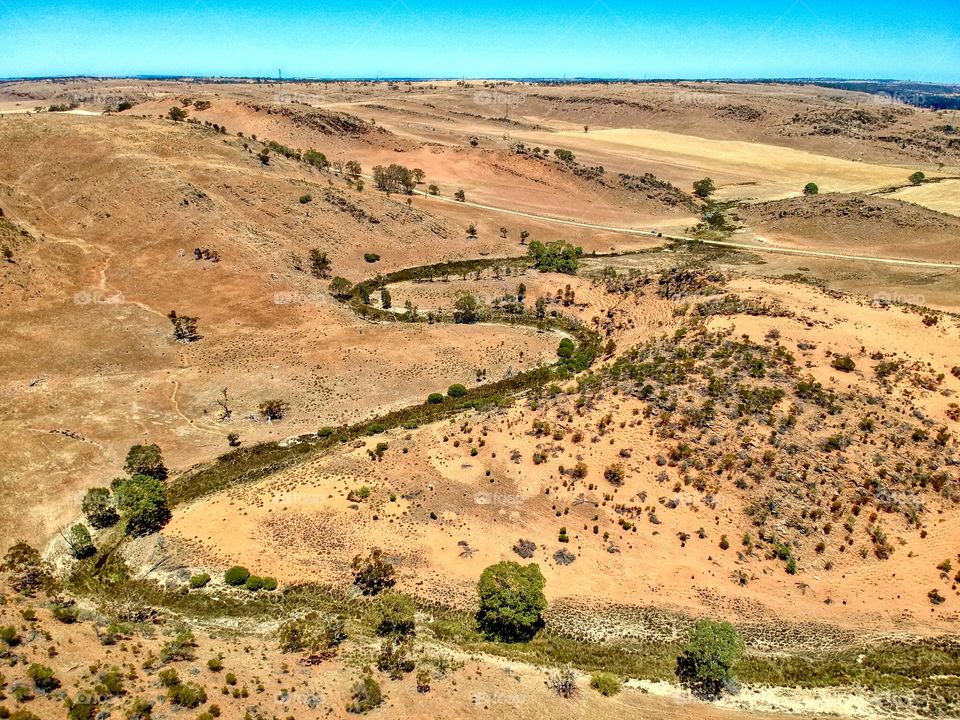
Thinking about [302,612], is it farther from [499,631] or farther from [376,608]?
[499,631]

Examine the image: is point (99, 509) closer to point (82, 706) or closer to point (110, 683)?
point (110, 683)

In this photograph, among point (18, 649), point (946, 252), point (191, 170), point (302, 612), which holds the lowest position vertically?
point (302, 612)

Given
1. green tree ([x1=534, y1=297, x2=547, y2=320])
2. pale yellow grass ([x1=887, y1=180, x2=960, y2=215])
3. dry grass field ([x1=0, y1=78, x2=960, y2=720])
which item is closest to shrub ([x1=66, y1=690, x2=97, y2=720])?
dry grass field ([x1=0, y1=78, x2=960, y2=720])

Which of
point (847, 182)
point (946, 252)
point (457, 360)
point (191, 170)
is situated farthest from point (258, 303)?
point (847, 182)

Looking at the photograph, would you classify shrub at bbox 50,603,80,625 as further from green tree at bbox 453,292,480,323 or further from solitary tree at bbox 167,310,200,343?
green tree at bbox 453,292,480,323

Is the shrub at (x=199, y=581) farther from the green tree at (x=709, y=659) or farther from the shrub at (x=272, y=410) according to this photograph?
the green tree at (x=709, y=659)
